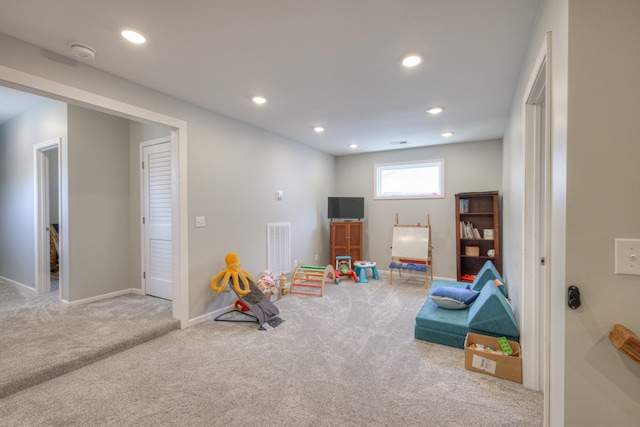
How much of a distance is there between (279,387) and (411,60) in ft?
8.84

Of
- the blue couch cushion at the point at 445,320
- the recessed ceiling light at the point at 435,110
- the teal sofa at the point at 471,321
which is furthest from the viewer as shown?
the recessed ceiling light at the point at 435,110

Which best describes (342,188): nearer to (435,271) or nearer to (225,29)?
(435,271)

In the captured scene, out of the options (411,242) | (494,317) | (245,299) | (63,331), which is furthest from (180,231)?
(411,242)

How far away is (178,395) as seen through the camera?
2.07m

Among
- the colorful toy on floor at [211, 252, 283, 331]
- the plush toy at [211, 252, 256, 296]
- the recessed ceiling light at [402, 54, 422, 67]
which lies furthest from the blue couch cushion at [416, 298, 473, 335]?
the recessed ceiling light at [402, 54, 422, 67]

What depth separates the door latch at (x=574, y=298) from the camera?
107 centimetres

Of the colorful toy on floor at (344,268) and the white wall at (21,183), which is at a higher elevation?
the white wall at (21,183)

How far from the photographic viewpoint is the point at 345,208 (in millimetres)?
5742

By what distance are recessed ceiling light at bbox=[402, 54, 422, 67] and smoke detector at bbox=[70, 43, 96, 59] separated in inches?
92.8

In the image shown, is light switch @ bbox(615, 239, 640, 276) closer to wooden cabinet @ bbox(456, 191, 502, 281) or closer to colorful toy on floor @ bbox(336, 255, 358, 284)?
wooden cabinet @ bbox(456, 191, 502, 281)

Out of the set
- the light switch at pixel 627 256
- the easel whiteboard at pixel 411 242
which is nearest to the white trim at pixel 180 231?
the light switch at pixel 627 256

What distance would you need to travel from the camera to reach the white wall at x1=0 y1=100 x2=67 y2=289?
3908 millimetres

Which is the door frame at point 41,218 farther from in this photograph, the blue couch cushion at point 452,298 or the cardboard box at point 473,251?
the cardboard box at point 473,251

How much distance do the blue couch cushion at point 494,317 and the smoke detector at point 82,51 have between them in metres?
3.71
